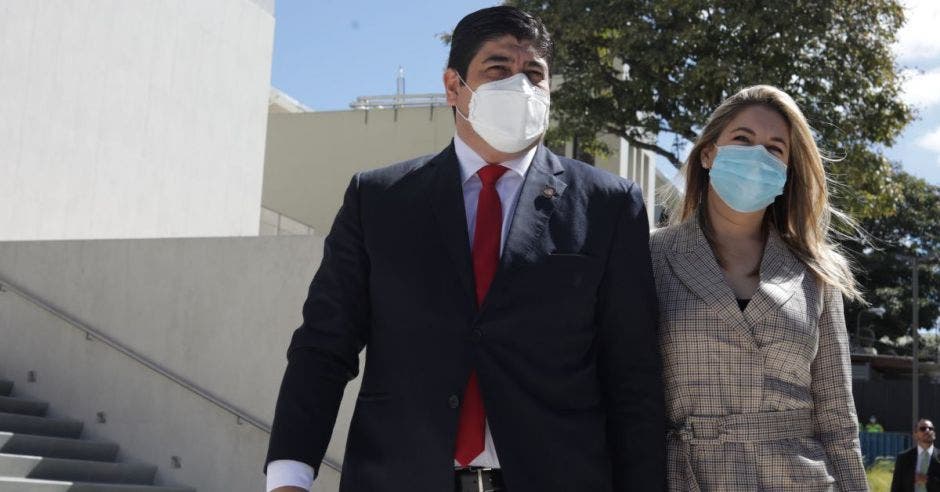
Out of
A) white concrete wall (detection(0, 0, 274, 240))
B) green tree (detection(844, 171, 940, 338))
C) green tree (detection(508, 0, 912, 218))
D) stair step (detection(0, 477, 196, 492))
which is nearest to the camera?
stair step (detection(0, 477, 196, 492))

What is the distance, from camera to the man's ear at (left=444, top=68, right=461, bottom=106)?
305 centimetres

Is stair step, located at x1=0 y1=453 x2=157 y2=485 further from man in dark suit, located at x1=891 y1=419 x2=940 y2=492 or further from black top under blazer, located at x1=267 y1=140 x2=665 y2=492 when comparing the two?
man in dark suit, located at x1=891 y1=419 x2=940 y2=492

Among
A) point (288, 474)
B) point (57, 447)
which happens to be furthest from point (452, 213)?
point (57, 447)

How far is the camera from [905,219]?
4266cm

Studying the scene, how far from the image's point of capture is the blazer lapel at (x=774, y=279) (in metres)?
3.14

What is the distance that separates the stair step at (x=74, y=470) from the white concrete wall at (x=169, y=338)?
0.65ft

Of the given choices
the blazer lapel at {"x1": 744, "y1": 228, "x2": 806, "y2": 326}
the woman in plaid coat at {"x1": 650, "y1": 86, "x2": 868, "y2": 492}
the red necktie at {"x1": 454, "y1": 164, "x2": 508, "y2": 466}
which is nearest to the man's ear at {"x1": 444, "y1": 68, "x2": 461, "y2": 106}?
the red necktie at {"x1": 454, "y1": 164, "x2": 508, "y2": 466}

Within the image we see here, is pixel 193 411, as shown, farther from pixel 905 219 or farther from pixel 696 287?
pixel 905 219

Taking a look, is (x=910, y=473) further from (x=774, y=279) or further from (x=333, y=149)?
(x=333, y=149)

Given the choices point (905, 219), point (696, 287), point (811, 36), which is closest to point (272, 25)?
point (811, 36)

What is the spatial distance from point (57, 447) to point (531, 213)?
768cm

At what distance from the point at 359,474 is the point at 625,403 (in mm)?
685

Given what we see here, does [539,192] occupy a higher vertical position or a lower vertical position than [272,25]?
lower

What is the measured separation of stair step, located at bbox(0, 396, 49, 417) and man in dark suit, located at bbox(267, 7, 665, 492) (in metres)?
7.99
